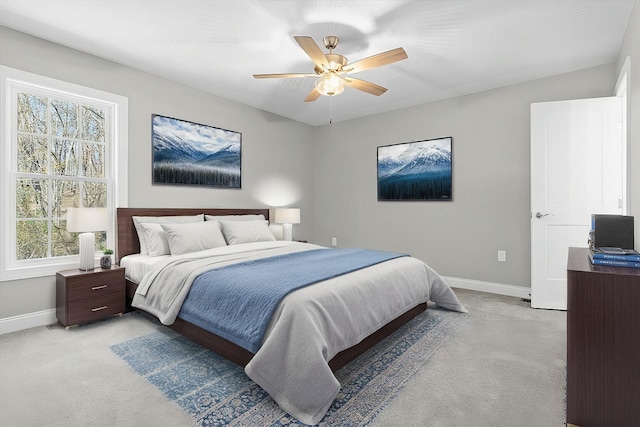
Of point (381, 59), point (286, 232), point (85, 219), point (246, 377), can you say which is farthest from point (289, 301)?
point (286, 232)

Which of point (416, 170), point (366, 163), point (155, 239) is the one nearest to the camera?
point (155, 239)

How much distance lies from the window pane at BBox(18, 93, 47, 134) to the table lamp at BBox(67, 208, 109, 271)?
0.86m

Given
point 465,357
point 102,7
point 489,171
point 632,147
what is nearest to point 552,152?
point 489,171

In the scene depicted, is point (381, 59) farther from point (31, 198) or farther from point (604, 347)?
point (31, 198)

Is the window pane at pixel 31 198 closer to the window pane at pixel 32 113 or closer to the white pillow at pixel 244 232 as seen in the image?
the window pane at pixel 32 113

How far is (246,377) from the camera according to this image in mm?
2074

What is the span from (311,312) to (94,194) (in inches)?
111

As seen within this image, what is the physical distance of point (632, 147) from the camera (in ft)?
7.99

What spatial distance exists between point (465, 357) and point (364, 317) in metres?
0.82

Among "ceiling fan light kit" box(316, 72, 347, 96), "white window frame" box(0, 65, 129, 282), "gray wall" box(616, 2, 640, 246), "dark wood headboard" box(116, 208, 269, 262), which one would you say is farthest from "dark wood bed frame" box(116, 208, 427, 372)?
"ceiling fan light kit" box(316, 72, 347, 96)

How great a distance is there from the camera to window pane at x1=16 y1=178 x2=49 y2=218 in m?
2.94

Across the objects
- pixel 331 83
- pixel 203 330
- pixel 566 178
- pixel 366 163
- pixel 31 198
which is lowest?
pixel 203 330

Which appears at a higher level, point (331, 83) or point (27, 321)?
point (331, 83)

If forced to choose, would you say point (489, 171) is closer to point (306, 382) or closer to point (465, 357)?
point (465, 357)
